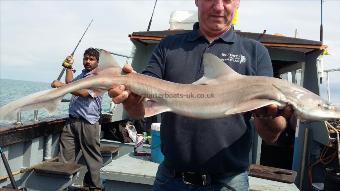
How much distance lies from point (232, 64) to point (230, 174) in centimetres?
93

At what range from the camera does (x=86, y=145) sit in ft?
24.9

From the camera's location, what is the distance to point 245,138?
3.28 m

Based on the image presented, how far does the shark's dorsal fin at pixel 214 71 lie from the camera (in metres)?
3.09

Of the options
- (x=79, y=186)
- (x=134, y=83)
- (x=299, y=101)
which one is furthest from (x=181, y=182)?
(x=79, y=186)

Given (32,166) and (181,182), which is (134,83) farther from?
(32,166)

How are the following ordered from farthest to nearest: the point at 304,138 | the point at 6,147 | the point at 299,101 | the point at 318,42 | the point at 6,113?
the point at 304,138, the point at 318,42, the point at 6,147, the point at 299,101, the point at 6,113

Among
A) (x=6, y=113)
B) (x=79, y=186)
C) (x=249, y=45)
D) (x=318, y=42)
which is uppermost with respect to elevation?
(x=318, y=42)

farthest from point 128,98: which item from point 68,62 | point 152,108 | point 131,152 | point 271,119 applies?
point 68,62

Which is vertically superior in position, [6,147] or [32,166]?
[6,147]

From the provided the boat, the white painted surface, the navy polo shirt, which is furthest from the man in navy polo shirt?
the boat

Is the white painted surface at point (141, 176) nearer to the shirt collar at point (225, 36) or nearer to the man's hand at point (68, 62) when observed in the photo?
the shirt collar at point (225, 36)

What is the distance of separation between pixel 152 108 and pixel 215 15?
3.21 feet

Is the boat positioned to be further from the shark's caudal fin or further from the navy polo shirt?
Result: the shark's caudal fin

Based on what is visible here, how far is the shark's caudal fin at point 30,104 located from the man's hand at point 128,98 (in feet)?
1.47
